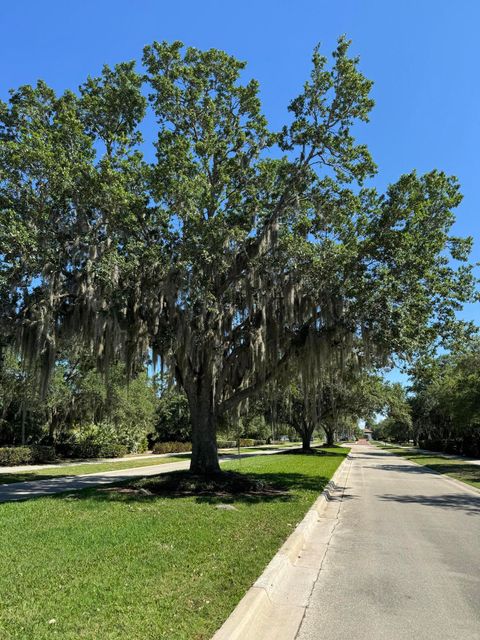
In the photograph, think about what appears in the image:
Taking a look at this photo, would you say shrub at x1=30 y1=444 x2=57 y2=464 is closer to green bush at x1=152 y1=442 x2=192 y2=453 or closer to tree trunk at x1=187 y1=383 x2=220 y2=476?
green bush at x1=152 y1=442 x2=192 y2=453

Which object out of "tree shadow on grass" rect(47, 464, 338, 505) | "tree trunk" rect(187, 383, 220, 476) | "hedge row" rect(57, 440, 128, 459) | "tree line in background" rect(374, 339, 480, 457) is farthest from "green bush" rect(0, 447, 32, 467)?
"tree line in background" rect(374, 339, 480, 457)

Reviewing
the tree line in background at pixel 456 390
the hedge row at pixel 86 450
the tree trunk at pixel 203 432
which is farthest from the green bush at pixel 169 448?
the tree trunk at pixel 203 432

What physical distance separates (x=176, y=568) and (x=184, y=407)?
134 feet

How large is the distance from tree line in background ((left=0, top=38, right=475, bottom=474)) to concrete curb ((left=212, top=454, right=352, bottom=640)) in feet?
18.4

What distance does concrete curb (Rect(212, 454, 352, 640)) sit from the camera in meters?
4.16

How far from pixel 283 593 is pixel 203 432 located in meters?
8.79

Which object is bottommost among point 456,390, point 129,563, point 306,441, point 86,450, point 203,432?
point 129,563

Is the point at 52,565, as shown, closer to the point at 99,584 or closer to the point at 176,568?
the point at 99,584

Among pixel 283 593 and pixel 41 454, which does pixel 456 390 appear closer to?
pixel 41 454

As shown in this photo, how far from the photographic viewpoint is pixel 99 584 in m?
4.91

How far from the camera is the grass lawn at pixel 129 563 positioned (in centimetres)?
400

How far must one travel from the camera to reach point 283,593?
5.34 metres

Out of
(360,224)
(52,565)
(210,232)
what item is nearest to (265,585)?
(52,565)

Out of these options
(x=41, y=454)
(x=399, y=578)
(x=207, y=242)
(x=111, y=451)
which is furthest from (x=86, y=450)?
(x=399, y=578)
